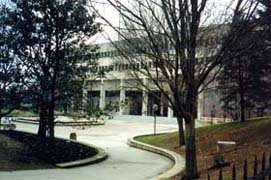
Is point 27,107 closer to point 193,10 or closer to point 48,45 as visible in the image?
point 48,45

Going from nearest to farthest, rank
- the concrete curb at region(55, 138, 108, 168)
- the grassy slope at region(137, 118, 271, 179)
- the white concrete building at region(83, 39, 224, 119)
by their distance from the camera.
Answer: the grassy slope at region(137, 118, 271, 179) → the concrete curb at region(55, 138, 108, 168) → the white concrete building at region(83, 39, 224, 119)

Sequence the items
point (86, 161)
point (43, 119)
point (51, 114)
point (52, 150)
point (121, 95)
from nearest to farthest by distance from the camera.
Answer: point (86, 161)
point (52, 150)
point (51, 114)
point (43, 119)
point (121, 95)

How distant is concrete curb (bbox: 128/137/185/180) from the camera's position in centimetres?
1535

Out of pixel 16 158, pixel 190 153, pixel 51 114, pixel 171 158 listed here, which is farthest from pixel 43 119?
pixel 190 153

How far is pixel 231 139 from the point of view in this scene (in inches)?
929

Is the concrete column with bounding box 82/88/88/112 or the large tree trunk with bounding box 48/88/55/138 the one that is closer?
the large tree trunk with bounding box 48/88/55/138

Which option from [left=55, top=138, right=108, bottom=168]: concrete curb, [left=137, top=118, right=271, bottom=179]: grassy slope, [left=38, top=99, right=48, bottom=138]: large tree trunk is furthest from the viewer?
[left=38, top=99, right=48, bottom=138]: large tree trunk

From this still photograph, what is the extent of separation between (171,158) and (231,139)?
3.07 m

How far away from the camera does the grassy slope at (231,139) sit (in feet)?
52.8

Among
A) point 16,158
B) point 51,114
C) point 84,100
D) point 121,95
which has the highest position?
point 121,95

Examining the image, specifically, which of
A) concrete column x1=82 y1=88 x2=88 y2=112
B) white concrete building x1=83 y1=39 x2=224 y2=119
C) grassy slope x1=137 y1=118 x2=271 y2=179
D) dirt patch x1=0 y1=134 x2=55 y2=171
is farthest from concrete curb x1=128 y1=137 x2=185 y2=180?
dirt patch x1=0 y1=134 x2=55 y2=171

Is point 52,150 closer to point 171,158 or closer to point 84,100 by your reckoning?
point 84,100

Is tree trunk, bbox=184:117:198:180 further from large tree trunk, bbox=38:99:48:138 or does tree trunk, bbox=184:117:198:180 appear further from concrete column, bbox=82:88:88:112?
large tree trunk, bbox=38:99:48:138

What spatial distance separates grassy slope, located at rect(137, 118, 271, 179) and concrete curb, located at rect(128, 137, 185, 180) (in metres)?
0.63
